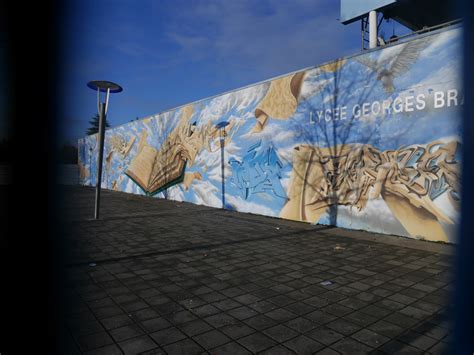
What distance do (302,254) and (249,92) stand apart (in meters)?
6.69

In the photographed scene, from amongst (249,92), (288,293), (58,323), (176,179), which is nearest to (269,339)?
(288,293)

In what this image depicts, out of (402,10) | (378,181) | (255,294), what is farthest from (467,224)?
(402,10)

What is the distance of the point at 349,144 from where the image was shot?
7863mm

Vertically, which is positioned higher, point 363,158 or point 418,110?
point 418,110

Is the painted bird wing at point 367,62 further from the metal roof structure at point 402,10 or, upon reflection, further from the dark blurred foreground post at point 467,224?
the metal roof structure at point 402,10

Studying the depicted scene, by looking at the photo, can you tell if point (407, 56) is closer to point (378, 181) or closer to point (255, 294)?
point (378, 181)

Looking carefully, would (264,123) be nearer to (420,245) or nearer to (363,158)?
(363,158)

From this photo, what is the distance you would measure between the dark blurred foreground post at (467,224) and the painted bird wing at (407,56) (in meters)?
6.42

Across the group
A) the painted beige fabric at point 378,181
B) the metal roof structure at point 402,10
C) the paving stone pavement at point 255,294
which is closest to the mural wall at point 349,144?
the painted beige fabric at point 378,181

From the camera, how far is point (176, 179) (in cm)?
1458

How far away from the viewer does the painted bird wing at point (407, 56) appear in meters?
6.58

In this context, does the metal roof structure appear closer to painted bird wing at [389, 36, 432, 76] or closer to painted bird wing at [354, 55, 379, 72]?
painted bird wing at [354, 55, 379, 72]

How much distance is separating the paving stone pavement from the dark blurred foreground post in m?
1.52

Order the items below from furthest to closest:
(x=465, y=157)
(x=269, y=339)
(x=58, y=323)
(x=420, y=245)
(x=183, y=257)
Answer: (x=420, y=245)
(x=183, y=257)
(x=58, y=323)
(x=269, y=339)
(x=465, y=157)
